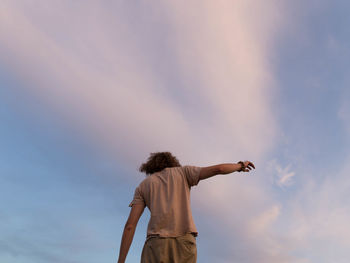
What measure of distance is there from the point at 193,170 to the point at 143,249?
5.22 ft

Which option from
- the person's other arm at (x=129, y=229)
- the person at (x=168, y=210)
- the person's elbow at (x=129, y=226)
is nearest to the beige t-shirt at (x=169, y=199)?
the person at (x=168, y=210)

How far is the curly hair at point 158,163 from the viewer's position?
6.49 meters

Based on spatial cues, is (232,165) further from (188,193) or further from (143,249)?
(143,249)

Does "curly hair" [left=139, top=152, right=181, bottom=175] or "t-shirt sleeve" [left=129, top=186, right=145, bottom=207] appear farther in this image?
"curly hair" [left=139, top=152, right=181, bottom=175]

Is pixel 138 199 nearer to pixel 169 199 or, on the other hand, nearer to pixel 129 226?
pixel 129 226

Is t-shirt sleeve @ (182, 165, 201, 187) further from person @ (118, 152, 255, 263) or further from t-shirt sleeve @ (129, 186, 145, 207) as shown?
t-shirt sleeve @ (129, 186, 145, 207)

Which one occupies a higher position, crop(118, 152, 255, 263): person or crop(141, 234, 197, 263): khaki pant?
crop(118, 152, 255, 263): person

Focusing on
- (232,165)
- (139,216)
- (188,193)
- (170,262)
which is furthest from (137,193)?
(232,165)

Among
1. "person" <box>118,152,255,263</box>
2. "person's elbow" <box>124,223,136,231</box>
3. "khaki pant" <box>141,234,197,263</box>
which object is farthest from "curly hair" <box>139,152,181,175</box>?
"khaki pant" <box>141,234,197,263</box>

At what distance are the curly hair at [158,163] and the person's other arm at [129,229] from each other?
0.74 meters

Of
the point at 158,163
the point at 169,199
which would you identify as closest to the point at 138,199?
the point at 169,199

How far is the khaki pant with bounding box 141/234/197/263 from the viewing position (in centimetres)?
540

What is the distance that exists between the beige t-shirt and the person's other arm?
0.12 metres

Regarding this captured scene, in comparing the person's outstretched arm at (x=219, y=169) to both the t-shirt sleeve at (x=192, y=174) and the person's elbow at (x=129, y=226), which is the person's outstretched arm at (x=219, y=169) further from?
the person's elbow at (x=129, y=226)
